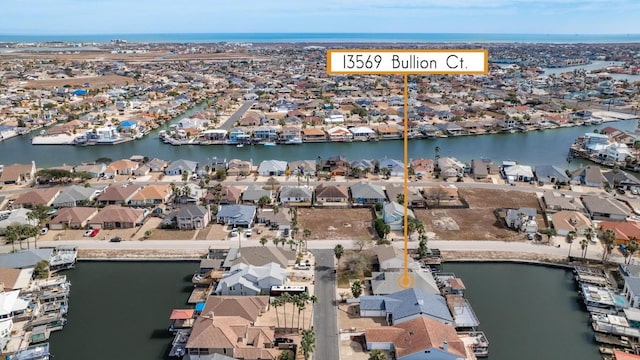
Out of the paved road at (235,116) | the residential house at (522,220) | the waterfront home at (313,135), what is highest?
the paved road at (235,116)

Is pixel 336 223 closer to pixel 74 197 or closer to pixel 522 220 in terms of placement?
pixel 522 220

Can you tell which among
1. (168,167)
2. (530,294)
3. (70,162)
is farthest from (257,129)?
(530,294)

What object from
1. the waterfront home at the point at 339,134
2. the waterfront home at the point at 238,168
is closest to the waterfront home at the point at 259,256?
the waterfront home at the point at 238,168

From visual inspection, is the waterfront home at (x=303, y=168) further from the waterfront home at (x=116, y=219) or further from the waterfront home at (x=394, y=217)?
the waterfront home at (x=116, y=219)

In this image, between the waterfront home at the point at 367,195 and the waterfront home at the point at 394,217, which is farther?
the waterfront home at the point at 367,195

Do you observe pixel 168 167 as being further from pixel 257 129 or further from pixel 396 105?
pixel 396 105

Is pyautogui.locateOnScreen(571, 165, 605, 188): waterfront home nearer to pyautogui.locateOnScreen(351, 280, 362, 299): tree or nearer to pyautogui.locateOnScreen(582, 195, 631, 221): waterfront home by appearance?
pyautogui.locateOnScreen(582, 195, 631, 221): waterfront home

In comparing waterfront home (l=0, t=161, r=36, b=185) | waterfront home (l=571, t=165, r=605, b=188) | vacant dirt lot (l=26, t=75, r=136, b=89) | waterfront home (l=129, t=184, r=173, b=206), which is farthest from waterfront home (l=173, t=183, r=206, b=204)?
vacant dirt lot (l=26, t=75, r=136, b=89)
